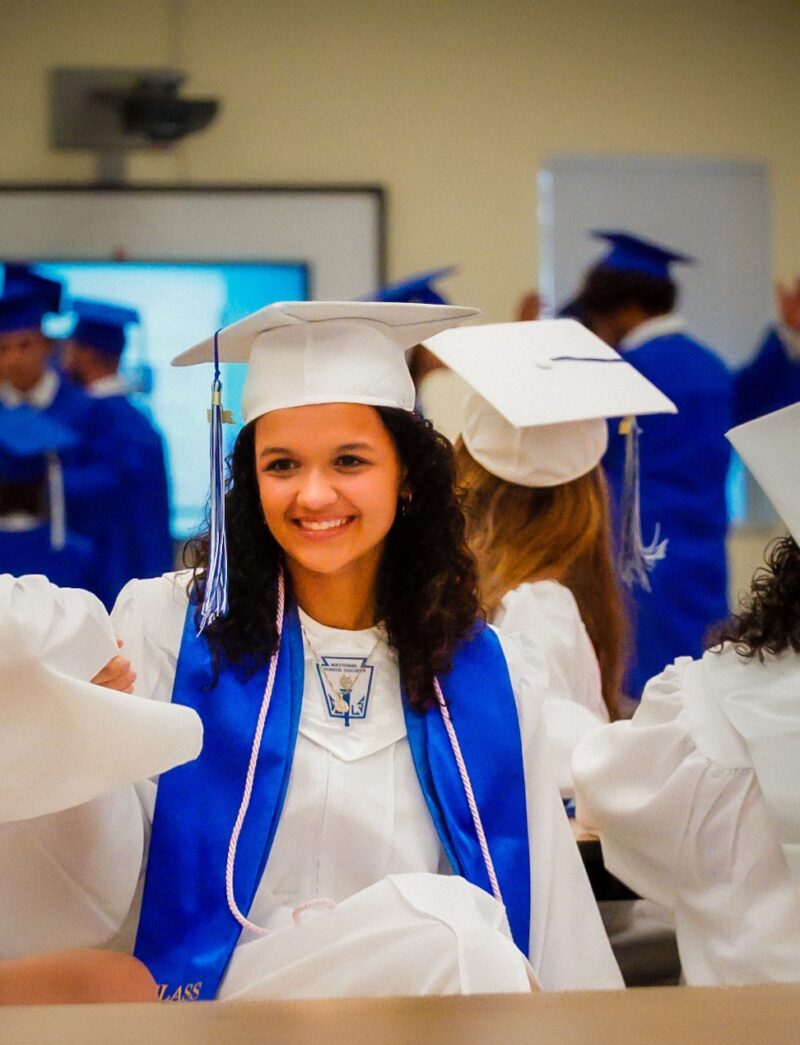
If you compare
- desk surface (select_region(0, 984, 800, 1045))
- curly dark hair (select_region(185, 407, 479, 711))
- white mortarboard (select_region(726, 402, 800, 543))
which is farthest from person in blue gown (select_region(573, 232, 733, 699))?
desk surface (select_region(0, 984, 800, 1045))

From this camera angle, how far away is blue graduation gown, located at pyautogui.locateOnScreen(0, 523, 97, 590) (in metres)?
5.36

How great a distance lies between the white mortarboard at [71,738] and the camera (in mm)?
1577

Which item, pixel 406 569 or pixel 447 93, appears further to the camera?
pixel 447 93

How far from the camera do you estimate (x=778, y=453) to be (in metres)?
1.98

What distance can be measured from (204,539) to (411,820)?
51cm

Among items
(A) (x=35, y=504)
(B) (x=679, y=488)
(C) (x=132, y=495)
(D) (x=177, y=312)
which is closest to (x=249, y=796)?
(B) (x=679, y=488)

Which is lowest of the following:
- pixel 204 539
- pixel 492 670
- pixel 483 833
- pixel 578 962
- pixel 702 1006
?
pixel 578 962

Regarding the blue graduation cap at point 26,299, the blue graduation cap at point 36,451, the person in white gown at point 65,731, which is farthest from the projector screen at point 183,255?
the person in white gown at point 65,731

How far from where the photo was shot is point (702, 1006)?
704mm

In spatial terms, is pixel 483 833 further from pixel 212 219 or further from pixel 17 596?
pixel 212 219

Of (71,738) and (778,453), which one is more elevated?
(778,453)

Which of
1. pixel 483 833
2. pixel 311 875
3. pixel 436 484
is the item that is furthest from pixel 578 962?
pixel 436 484

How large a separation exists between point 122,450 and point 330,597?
142 inches

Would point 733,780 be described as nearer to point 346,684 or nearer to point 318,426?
point 346,684
